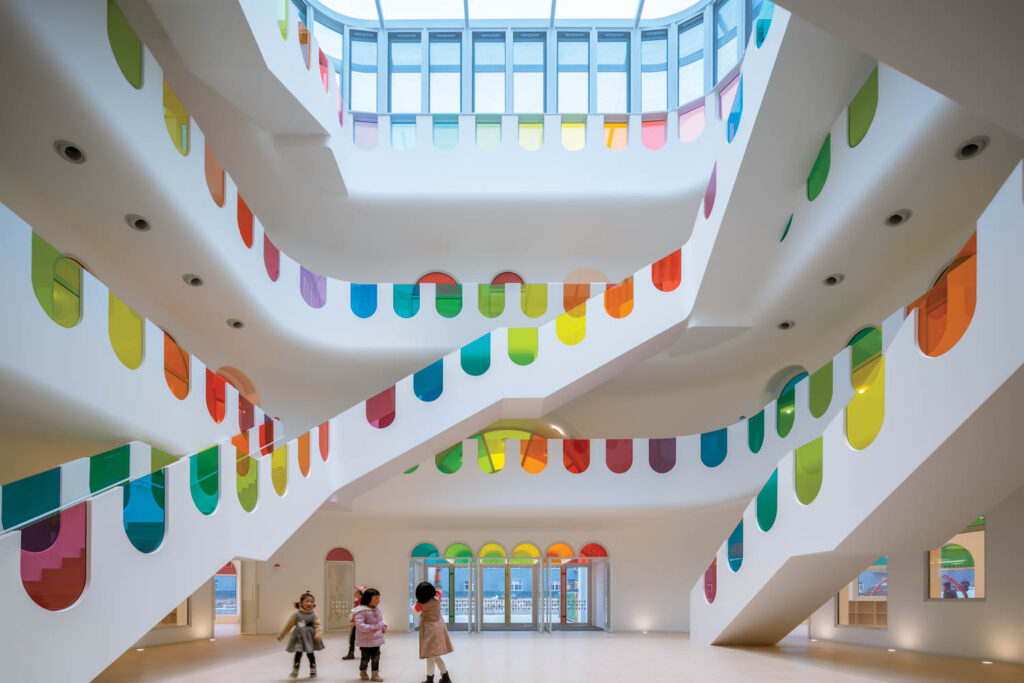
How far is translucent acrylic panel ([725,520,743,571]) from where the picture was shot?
11.7 m

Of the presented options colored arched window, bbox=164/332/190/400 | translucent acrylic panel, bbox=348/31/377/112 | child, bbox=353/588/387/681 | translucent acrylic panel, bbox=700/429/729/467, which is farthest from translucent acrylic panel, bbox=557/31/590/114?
child, bbox=353/588/387/681

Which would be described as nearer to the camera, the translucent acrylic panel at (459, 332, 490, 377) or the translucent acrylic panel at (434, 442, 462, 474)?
the translucent acrylic panel at (459, 332, 490, 377)

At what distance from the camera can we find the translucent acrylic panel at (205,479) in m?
8.36

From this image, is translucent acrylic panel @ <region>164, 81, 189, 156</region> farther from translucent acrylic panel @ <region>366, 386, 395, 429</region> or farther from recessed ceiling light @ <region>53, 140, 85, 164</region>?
translucent acrylic panel @ <region>366, 386, 395, 429</region>

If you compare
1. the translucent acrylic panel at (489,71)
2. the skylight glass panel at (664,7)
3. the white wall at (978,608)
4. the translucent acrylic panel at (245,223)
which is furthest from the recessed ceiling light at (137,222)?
the skylight glass panel at (664,7)

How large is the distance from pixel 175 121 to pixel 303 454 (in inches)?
185

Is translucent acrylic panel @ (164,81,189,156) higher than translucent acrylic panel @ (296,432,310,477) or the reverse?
higher

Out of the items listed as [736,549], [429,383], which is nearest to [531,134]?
[429,383]

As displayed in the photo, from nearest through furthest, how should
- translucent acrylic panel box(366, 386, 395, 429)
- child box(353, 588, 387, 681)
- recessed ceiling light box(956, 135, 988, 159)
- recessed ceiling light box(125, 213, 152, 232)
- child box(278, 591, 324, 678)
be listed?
1. recessed ceiling light box(956, 135, 988, 159)
2. child box(353, 588, 387, 681)
3. child box(278, 591, 324, 678)
4. recessed ceiling light box(125, 213, 152, 232)
5. translucent acrylic panel box(366, 386, 395, 429)

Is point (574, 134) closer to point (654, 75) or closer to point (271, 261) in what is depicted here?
point (654, 75)

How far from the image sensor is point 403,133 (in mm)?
18516

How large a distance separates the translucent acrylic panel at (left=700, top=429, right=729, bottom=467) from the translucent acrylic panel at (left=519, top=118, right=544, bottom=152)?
756 centimetres

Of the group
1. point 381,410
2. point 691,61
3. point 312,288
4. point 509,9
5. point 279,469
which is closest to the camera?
point 279,469

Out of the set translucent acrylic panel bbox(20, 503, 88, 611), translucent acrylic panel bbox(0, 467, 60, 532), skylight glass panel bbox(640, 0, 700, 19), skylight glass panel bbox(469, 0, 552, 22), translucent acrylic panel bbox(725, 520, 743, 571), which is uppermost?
skylight glass panel bbox(469, 0, 552, 22)
